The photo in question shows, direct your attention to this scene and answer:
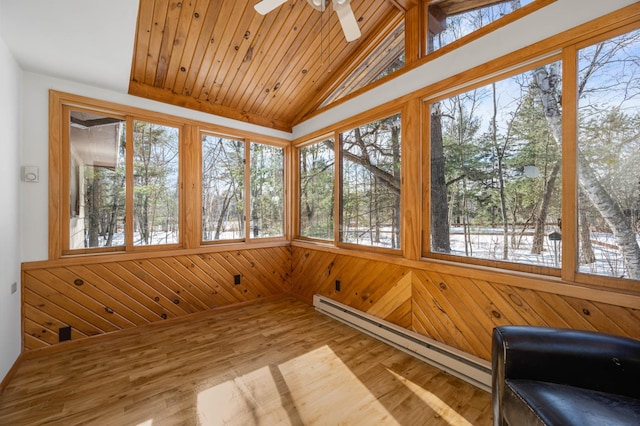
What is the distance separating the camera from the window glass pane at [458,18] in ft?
6.68

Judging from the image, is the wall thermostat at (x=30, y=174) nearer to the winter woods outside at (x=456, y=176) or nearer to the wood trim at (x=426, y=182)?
the winter woods outside at (x=456, y=176)

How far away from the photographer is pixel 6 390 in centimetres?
192

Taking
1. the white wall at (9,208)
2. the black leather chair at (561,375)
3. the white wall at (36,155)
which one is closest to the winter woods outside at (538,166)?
the black leather chair at (561,375)

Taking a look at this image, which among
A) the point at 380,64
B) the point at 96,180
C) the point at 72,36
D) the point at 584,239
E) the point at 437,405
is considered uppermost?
the point at 380,64

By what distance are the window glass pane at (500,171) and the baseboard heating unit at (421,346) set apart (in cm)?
78

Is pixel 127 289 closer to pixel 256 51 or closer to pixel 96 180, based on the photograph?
pixel 96 180

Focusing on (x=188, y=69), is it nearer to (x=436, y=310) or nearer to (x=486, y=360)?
(x=436, y=310)

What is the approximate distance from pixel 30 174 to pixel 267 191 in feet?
7.96

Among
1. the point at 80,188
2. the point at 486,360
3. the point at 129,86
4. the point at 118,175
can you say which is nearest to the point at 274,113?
the point at 129,86

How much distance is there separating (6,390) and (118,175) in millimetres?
1930

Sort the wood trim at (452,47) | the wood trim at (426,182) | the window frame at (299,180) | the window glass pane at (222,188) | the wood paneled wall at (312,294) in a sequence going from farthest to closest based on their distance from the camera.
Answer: the window frame at (299,180) → the window glass pane at (222,188) → the wood trim at (426,182) → the wood trim at (452,47) → the wood paneled wall at (312,294)

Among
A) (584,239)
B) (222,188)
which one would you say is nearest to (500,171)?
(584,239)

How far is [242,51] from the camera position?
282 centimetres

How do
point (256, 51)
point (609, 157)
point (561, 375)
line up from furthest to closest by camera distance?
point (256, 51) < point (609, 157) < point (561, 375)
